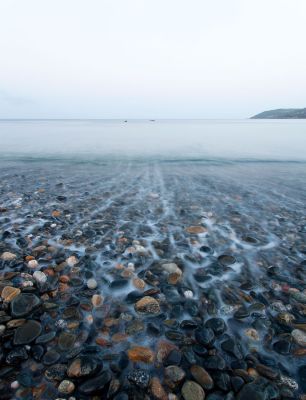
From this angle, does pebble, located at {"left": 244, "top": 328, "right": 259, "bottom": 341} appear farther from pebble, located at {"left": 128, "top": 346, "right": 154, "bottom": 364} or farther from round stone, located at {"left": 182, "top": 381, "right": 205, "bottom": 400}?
pebble, located at {"left": 128, "top": 346, "right": 154, "bottom": 364}

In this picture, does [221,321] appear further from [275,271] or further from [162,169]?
[162,169]

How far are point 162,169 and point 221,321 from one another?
13.0 metres

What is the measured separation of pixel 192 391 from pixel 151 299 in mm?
1434

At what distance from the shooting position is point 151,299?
3.84 m

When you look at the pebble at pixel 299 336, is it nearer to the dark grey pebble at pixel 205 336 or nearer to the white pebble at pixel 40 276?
the dark grey pebble at pixel 205 336

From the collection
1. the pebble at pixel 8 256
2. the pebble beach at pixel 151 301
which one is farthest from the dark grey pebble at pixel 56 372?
the pebble at pixel 8 256

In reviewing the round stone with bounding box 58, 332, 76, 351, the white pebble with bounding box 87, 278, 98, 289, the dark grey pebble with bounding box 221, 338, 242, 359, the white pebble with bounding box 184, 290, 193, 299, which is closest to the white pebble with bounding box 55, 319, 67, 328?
the round stone with bounding box 58, 332, 76, 351

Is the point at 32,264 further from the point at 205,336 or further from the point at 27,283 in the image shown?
the point at 205,336

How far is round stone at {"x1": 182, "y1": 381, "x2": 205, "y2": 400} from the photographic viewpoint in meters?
2.50

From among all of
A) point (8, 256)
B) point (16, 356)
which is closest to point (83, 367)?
point (16, 356)

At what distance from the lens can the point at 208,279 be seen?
4.45m

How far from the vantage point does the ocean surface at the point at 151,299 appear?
2680mm

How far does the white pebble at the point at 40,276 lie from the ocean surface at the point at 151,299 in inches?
0.6

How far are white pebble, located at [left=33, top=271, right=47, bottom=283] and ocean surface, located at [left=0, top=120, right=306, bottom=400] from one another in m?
0.02
